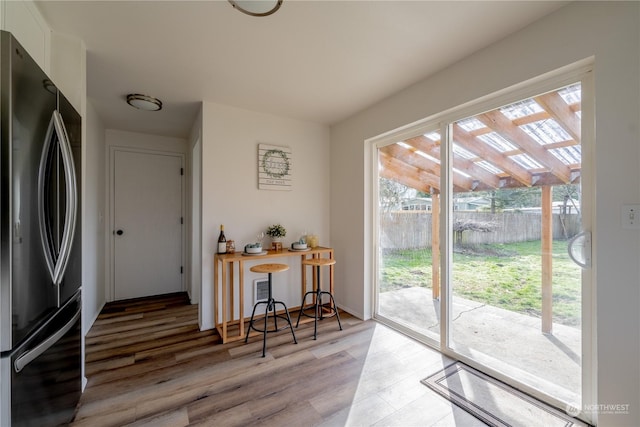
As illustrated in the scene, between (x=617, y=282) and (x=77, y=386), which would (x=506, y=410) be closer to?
(x=617, y=282)

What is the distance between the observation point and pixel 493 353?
2.04 meters

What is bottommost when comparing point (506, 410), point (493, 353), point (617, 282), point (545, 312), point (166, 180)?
point (506, 410)

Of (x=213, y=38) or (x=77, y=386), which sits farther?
(x=213, y=38)

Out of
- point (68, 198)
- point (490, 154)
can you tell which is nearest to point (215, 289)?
point (68, 198)

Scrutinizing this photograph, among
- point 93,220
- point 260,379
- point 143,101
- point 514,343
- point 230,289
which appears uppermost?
point 143,101

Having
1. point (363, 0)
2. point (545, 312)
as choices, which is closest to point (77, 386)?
point (363, 0)

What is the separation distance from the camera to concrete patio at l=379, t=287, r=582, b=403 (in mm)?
1667

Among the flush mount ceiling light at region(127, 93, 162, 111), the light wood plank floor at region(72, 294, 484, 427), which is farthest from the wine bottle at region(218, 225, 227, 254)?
the flush mount ceiling light at region(127, 93, 162, 111)

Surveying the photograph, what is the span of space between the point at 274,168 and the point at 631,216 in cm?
283

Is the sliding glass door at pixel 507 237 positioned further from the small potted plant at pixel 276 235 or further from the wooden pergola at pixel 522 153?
the small potted plant at pixel 276 235

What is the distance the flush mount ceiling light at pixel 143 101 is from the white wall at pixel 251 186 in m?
0.49

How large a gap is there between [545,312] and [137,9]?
10.4 ft

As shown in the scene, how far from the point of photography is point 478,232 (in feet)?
7.02

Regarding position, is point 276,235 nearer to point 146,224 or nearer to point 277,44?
point 277,44
